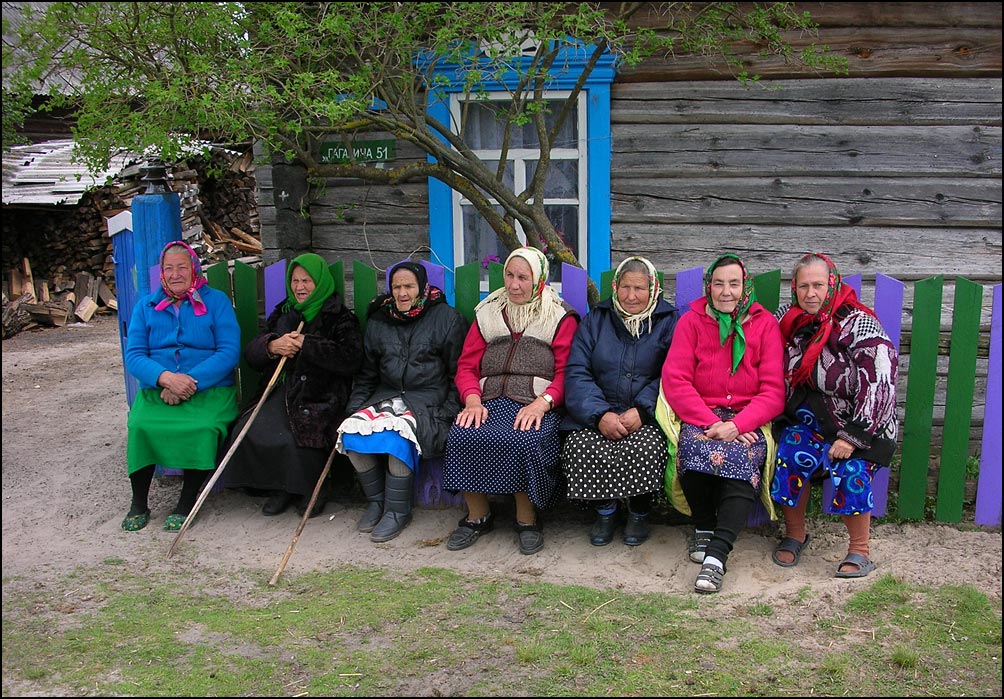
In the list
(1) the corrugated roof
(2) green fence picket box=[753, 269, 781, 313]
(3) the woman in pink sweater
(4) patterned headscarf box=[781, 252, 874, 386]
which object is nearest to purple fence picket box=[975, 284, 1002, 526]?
(4) patterned headscarf box=[781, 252, 874, 386]

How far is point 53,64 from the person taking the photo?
4527mm

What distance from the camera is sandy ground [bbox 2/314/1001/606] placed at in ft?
12.8

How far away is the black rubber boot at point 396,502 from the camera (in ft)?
14.8

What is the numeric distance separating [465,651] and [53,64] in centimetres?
351

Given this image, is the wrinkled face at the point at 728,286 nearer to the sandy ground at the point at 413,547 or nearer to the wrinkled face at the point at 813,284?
the wrinkled face at the point at 813,284

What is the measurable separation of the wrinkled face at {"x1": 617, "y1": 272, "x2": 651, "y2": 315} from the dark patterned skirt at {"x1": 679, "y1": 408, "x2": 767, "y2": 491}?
65 centimetres

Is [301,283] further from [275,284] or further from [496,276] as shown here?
[496,276]

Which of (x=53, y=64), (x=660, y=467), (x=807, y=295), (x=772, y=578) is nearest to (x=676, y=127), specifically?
(x=807, y=295)

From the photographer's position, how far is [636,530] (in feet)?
14.1

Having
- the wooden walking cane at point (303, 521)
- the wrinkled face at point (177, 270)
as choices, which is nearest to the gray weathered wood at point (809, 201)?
the wooden walking cane at point (303, 521)

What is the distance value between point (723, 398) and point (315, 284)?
2.18 meters

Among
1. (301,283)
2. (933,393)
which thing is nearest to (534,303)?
(301,283)

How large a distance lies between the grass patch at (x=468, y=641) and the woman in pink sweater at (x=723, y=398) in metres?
0.49

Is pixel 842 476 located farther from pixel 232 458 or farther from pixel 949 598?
pixel 232 458
